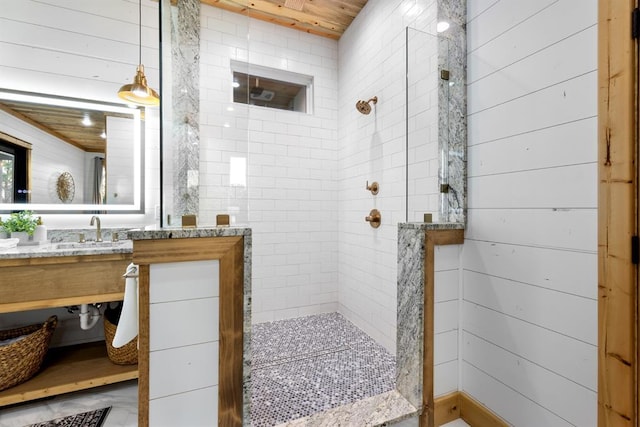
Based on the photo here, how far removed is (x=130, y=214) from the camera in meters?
2.32

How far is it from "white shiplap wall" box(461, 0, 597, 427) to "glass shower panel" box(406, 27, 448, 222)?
0.19m

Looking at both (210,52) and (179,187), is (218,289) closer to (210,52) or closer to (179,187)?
(179,187)

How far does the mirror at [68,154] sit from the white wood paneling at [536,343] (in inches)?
99.6

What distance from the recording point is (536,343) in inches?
50.4

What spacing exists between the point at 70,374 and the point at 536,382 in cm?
→ 257

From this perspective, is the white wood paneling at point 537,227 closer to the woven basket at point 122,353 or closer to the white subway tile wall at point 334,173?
the white subway tile wall at point 334,173

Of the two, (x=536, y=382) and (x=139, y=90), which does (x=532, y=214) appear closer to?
(x=536, y=382)

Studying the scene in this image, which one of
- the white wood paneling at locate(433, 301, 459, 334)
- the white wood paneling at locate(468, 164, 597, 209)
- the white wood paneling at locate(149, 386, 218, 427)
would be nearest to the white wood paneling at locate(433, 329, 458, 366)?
the white wood paneling at locate(433, 301, 459, 334)

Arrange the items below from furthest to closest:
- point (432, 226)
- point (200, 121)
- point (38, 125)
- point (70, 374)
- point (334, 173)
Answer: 1. point (334, 173)
2. point (38, 125)
3. point (70, 374)
4. point (200, 121)
5. point (432, 226)

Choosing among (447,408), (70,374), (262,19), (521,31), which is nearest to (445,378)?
(447,408)

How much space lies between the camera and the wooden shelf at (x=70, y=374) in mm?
1648

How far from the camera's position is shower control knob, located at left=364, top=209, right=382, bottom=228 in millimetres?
2539

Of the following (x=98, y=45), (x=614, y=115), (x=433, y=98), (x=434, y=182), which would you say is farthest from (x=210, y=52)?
(x=614, y=115)

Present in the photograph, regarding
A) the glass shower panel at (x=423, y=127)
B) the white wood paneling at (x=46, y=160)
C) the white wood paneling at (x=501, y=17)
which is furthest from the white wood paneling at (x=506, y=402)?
the white wood paneling at (x=46, y=160)
